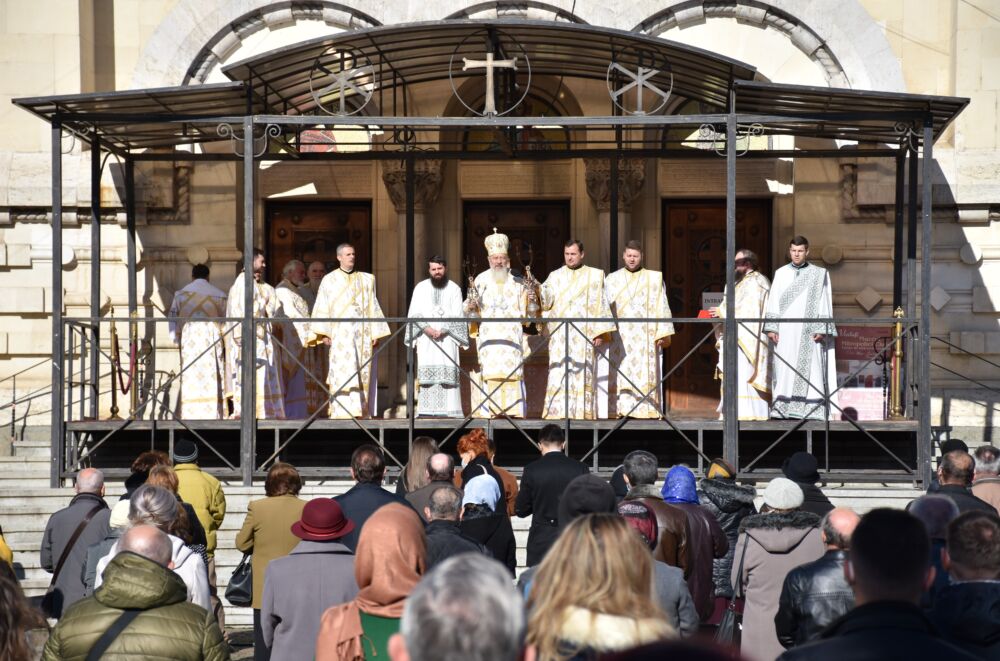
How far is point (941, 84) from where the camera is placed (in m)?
15.1

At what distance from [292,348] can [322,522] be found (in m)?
8.25

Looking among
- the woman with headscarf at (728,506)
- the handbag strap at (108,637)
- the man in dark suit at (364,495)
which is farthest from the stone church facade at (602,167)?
the handbag strap at (108,637)

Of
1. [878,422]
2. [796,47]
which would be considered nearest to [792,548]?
[878,422]

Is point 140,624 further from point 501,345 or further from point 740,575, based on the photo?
point 501,345

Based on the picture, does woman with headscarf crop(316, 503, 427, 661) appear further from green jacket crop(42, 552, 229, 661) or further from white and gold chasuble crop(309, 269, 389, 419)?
white and gold chasuble crop(309, 269, 389, 419)

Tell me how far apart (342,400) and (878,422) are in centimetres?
503

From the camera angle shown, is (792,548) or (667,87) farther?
(667,87)

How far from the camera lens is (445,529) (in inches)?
252

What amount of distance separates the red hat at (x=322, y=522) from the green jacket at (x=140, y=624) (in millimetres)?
1371

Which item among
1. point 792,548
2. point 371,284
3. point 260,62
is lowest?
point 792,548

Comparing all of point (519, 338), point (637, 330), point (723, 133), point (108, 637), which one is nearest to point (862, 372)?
point (637, 330)

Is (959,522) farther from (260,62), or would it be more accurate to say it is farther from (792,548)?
(260,62)

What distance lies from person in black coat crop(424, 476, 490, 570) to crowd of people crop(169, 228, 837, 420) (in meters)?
6.79

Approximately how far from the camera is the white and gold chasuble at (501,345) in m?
13.7
